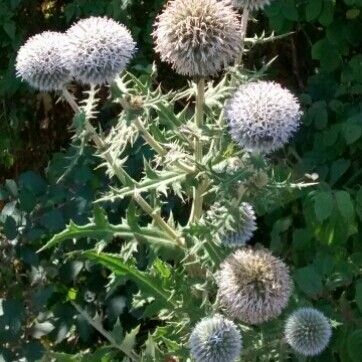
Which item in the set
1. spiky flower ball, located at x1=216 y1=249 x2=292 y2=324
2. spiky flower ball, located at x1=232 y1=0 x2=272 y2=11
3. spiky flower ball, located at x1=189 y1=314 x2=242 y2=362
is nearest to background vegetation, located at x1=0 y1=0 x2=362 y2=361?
spiky flower ball, located at x1=216 y1=249 x2=292 y2=324

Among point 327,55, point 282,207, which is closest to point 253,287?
point 282,207

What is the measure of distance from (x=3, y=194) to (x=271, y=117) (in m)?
1.15

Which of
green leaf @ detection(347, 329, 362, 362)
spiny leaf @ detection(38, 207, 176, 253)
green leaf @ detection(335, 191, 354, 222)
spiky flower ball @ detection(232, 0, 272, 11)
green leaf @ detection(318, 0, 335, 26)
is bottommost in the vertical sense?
green leaf @ detection(347, 329, 362, 362)

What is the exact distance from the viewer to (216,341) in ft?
7.04

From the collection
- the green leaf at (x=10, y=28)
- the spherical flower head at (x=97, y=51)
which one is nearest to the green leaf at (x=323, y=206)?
the spherical flower head at (x=97, y=51)

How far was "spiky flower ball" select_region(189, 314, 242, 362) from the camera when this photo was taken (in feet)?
7.06

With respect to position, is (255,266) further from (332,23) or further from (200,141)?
(332,23)

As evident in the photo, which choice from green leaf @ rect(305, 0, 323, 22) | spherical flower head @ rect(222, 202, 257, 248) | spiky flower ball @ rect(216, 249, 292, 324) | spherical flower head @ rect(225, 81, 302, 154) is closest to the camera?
spherical flower head @ rect(225, 81, 302, 154)

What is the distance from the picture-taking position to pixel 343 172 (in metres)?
2.55

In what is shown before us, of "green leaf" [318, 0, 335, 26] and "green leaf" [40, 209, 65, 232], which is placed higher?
"green leaf" [318, 0, 335, 26]

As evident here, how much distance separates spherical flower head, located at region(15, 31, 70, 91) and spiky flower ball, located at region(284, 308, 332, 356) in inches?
35.3

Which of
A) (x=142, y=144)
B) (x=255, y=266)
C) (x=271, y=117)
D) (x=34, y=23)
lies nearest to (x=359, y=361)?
(x=255, y=266)

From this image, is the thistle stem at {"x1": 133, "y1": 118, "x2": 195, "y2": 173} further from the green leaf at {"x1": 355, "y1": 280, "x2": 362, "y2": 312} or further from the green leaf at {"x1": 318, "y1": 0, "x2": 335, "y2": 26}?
the green leaf at {"x1": 318, "y1": 0, "x2": 335, "y2": 26}

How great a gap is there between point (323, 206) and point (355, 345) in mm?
388
